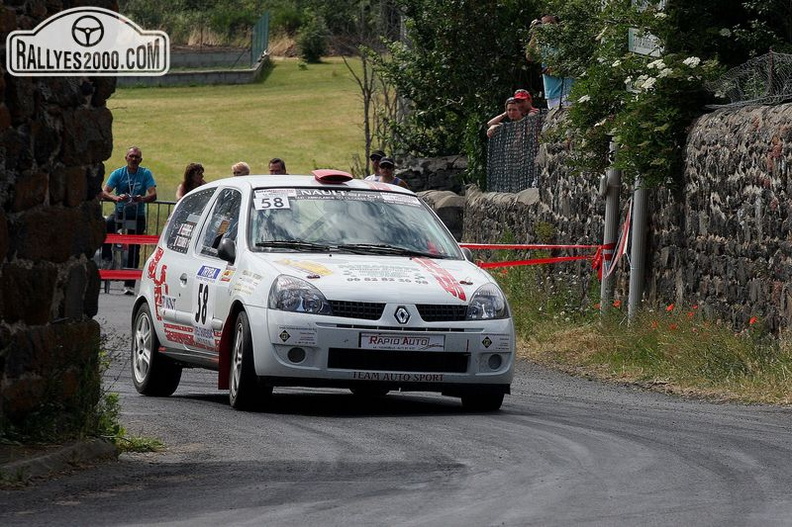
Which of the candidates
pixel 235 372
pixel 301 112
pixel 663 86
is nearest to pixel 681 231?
pixel 663 86

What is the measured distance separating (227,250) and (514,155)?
1224cm

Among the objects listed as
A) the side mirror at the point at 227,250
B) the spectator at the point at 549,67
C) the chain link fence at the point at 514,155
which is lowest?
the side mirror at the point at 227,250

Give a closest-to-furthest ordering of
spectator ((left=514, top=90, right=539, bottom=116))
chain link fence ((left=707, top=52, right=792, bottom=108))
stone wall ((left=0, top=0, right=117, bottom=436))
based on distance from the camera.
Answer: stone wall ((left=0, top=0, right=117, bottom=436)) < chain link fence ((left=707, top=52, right=792, bottom=108)) < spectator ((left=514, top=90, right=539, bottom=116))

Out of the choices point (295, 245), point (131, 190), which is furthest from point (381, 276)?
point (131, 190)

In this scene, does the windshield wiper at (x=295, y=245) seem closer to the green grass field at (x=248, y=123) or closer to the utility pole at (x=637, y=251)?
the utility pole at (x=637, y=251)

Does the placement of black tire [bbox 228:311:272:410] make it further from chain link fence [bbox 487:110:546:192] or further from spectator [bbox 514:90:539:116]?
spectator [bbox 514:90:539:116]

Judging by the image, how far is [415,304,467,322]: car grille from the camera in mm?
11664

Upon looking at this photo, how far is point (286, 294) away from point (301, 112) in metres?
56.3

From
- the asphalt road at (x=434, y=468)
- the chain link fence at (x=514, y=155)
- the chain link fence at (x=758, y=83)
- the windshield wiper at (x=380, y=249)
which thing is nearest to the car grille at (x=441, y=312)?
the asphalt road at (x=434, y=468)

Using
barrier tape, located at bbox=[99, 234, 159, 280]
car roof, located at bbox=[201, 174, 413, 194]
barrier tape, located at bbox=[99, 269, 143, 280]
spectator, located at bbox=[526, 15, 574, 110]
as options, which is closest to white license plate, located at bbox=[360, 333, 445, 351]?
car roof, located at bbox=[201, 174, 413, 194]

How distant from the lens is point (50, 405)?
9.28 m

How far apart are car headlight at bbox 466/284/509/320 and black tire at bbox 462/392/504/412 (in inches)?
21.2

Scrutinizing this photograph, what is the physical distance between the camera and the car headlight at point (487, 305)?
1188 centimetres

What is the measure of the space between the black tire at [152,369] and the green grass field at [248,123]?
117 feet
